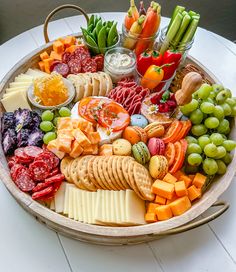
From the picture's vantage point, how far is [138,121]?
1557mm

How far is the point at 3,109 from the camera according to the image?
1.59m

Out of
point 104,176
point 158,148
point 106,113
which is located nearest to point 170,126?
point 158,148

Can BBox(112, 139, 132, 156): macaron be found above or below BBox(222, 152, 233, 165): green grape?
below

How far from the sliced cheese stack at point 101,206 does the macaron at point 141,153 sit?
0.16 metres

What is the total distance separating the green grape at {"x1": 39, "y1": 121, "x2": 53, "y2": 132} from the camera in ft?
4.89

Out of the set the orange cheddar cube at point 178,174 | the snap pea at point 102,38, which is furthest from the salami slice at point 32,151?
the snap pea at point 102,38

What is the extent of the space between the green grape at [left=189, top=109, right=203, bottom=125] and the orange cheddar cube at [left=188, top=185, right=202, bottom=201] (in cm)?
30

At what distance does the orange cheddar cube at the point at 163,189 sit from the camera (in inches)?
51.5

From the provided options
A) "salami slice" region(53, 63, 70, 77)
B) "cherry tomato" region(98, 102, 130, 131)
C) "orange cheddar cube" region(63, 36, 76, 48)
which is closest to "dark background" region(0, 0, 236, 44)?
"orange cheddar cube" region(63, 36, 76, 48)

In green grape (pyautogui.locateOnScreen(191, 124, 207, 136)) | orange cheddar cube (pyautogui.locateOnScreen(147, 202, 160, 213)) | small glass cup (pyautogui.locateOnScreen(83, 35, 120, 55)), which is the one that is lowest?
orange cheddar cube (pyautogui.locateOnScreen(147, 202, 160, 213))

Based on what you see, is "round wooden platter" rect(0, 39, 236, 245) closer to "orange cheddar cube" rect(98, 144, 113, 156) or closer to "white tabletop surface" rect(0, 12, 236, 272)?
"white tabletop surface" rect(0, 12, 236, 272)

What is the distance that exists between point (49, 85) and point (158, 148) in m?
0.58

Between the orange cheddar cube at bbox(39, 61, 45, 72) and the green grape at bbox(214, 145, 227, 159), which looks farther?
the orange cheddar cube at bbox(39, 61, 45, 72)

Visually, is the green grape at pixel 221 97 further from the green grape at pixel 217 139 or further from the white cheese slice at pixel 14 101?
the white cheese slice at pixel 14 101
